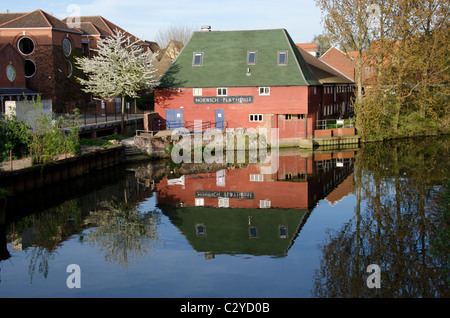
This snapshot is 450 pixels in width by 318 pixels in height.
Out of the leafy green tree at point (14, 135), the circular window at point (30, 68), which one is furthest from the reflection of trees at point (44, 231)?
the circular window at point (30, 68)

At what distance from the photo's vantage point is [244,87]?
4116cm

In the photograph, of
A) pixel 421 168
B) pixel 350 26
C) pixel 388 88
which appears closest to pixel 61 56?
pixel 350 26

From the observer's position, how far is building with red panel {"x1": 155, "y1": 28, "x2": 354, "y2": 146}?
40656mm

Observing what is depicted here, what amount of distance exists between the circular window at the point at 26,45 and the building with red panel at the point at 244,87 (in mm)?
17684

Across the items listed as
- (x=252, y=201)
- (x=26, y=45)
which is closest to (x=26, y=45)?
(x=26, y=45)

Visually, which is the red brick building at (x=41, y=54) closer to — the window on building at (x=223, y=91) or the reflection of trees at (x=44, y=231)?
the window on building at (x=223, y=91)

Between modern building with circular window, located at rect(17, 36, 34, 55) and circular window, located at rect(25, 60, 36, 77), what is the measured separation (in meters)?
1.00

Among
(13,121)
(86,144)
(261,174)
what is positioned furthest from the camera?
(86,144)

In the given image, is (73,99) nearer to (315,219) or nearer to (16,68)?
(16,68)

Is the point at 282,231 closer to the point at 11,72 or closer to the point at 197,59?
the point at 197,59

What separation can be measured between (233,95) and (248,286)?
28.8 meters

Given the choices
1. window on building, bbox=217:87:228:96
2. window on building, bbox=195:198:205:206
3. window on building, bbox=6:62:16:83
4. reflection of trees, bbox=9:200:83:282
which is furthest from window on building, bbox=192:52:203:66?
reflection of trees, bbox=9:200:83:282

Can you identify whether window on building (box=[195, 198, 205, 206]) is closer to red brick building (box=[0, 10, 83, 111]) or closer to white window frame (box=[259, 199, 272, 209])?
white window frame (box=[259, 199, 272, 209])

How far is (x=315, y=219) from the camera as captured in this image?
21.7m
